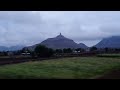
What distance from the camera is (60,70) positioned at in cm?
2628

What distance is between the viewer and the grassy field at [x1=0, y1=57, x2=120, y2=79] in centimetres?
2300

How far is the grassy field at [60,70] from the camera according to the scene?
23.0 m

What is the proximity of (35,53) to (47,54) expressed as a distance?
5.39 feet
